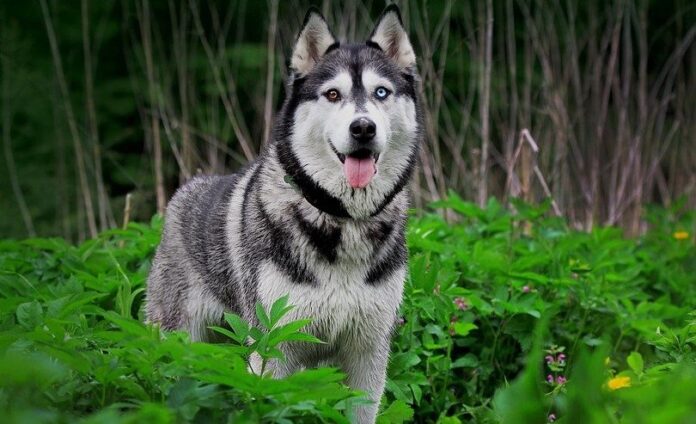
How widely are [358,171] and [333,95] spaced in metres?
0.30

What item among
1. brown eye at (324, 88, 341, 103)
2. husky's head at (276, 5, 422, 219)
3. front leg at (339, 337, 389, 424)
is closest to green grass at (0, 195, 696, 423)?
front leg at (339, 337, 389, 424)

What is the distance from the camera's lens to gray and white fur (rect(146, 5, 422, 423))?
3004 millimetres

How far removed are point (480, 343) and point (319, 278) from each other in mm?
1389

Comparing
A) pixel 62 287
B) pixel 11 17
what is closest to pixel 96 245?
pixel 62 287

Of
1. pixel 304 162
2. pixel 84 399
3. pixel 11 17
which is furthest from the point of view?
pixel 11 17

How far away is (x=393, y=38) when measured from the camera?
3432 millimetres

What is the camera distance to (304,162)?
3191mm

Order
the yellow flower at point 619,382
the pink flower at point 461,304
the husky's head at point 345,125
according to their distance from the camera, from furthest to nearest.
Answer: the pink flower at point 461,304 < the husky's head at point 345,125 < the yellow flower at point 619,382

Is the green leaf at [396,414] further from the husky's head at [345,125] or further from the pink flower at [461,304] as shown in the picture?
the pink flower at [461,304]

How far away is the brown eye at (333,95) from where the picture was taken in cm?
313

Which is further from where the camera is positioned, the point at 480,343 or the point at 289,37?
the point at 289,37

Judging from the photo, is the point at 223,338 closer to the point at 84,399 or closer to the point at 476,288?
the point at 476,288

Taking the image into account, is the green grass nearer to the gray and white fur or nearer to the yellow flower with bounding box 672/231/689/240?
the yellow flower with bounding box 672/231/689/240

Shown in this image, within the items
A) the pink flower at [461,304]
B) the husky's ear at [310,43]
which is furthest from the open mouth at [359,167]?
the pink flower at [461,304]
